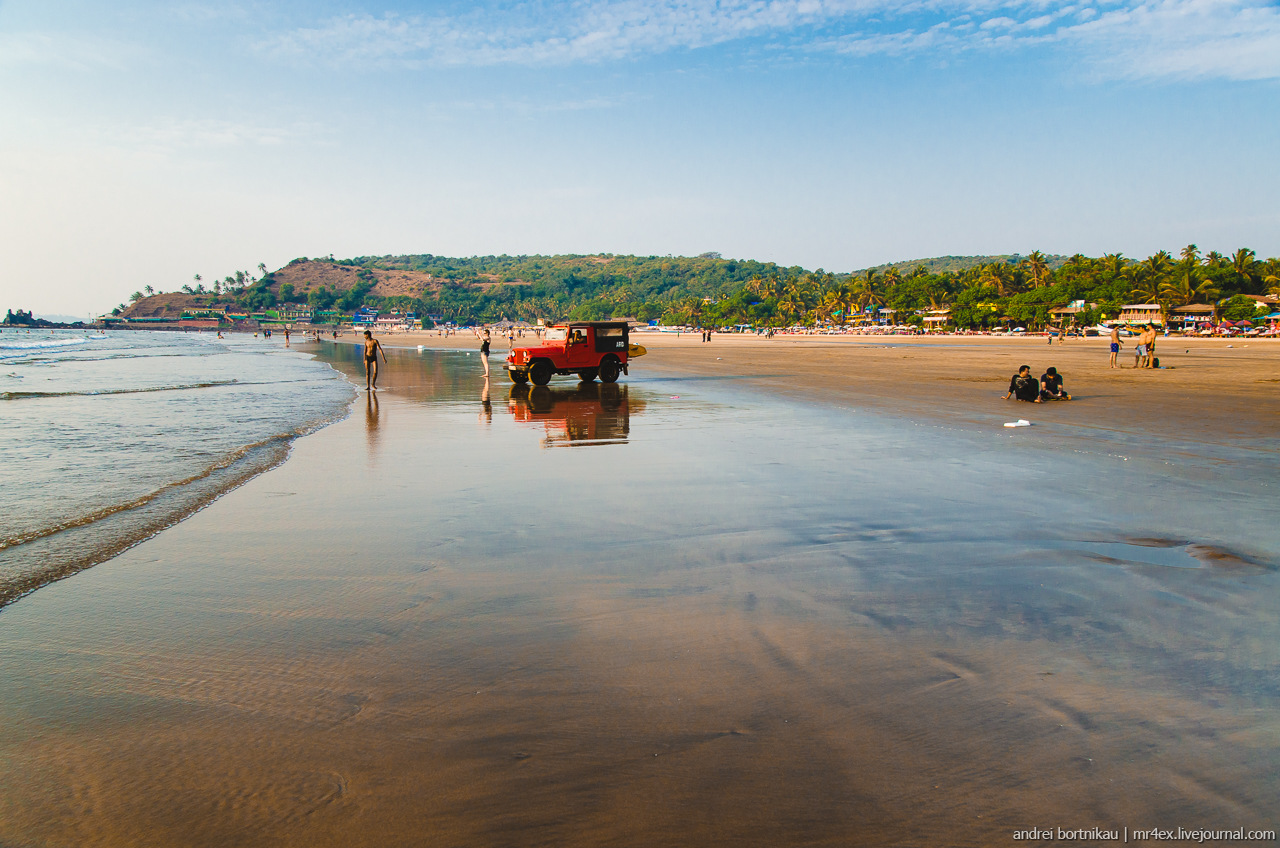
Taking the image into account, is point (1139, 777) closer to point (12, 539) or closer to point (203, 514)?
point (203, 514)

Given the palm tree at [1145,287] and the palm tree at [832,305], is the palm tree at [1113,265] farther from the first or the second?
the palm tree at [832,305]

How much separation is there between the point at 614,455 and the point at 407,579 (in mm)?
5970

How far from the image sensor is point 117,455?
11711 mm

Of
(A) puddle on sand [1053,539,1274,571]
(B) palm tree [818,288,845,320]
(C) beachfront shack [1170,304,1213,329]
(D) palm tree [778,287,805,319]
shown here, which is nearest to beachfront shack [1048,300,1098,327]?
(C) beachfront shack [1170,304,1213,329]

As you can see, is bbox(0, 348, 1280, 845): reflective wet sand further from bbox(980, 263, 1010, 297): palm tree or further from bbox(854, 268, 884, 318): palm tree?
bbox(854, 268, 884, 318): palm tree

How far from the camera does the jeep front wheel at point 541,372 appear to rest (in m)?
24.8

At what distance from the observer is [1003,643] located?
4.44m

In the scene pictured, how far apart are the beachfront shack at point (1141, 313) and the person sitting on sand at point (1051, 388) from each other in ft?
332

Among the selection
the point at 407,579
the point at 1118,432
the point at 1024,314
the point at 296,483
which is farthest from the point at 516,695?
the point at 1024,314

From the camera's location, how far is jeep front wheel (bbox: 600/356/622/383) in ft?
86.4

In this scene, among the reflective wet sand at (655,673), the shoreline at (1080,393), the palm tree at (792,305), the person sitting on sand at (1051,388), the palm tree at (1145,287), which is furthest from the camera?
the palm tree at (792,305)

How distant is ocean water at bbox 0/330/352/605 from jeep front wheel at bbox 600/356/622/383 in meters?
8.55

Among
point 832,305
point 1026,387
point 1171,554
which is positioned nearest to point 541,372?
point 1026,387

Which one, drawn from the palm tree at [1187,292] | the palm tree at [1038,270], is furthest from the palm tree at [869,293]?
the palm tree at [1187,292]
